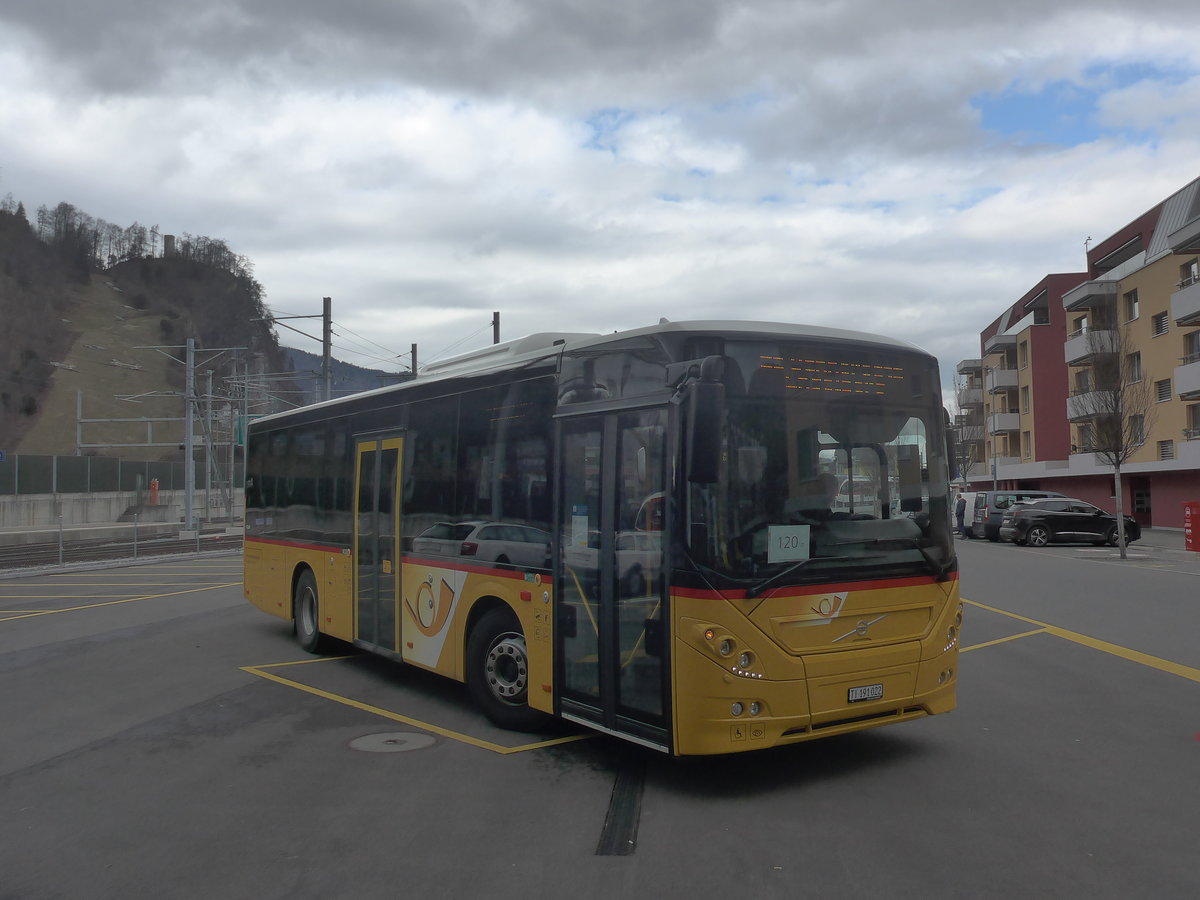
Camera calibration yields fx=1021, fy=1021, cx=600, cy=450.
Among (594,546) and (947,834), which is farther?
(594,546)

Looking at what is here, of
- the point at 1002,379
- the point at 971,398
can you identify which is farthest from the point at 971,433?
the point at 1002,379

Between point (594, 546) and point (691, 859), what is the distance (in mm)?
2191

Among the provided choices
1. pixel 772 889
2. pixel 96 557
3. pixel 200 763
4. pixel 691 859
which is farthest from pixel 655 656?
pixel 96 557

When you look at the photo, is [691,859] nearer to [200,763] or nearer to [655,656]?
[655,656]

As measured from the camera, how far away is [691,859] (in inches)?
192

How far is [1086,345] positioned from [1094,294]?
2.91m

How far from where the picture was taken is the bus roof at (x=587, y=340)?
6133 mm

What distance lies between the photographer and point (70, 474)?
50.0 meters

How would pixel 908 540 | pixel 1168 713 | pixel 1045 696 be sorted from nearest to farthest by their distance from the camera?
1. pixel 908 540
2. pixel 1168 713
3. pixel 1045 696

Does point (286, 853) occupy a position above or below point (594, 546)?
below

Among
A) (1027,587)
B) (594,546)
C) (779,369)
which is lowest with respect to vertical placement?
(1027,587)

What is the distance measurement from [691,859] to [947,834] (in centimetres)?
136

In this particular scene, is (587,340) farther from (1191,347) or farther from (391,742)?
(1191,347)

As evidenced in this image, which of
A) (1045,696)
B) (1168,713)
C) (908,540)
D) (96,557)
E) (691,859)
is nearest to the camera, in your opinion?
(691,859)
